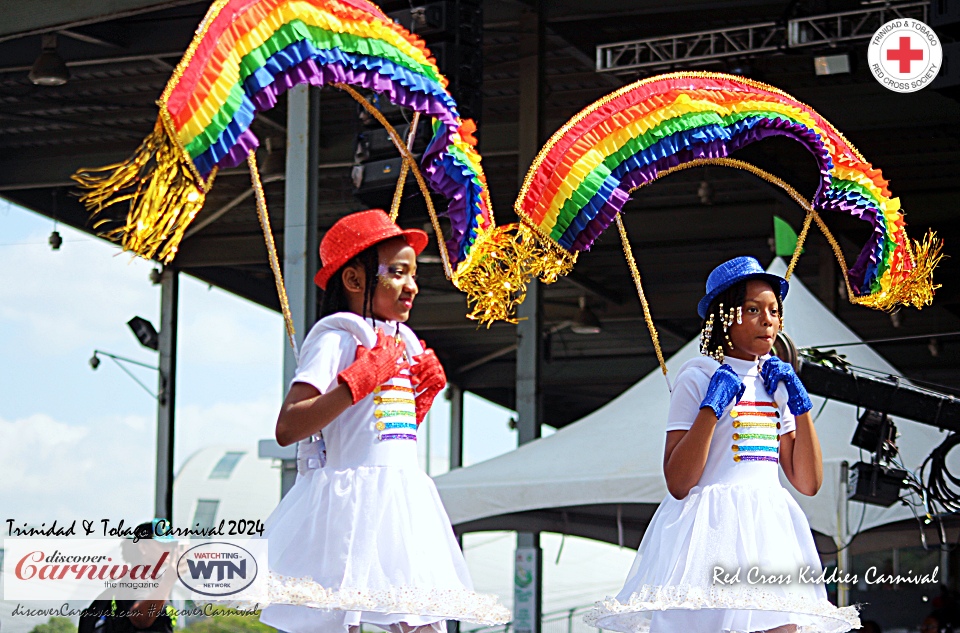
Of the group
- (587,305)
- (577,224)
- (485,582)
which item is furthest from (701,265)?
(577,224)

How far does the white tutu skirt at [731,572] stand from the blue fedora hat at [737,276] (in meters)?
0.58

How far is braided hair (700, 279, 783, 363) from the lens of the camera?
12.9 ft

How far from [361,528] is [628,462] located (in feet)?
16.5

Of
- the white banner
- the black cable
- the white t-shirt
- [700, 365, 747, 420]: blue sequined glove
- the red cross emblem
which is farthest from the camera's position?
the red cross emblem

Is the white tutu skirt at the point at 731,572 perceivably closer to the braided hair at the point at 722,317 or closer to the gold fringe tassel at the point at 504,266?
the braided hair at the point at 722,317

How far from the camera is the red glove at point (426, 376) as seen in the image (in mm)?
3584

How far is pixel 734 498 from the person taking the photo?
377 cm

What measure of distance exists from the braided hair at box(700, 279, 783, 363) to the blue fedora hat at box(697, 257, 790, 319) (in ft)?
0.06

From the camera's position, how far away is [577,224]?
160 inches

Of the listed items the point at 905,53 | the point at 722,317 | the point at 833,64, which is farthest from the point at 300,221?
the point at 722,317

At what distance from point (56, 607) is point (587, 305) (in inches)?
641

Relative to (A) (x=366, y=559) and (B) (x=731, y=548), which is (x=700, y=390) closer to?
(B) (x=731, y=548)

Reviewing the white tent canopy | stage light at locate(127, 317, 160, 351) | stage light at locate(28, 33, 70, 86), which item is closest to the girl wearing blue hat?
the white tent canopy

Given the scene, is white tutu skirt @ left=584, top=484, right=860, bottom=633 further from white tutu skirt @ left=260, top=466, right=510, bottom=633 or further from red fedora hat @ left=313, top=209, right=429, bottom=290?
red fedora hat @ left=313, top=209, right=429, bottom=290
